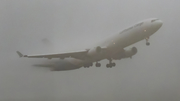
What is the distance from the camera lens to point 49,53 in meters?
8.16

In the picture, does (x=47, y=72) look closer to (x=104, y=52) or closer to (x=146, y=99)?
(x=104, y=52)

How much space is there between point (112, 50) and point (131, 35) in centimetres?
106

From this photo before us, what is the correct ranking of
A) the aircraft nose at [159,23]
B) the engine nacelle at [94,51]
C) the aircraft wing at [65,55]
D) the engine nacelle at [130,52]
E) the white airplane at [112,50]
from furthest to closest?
the engine nacelle at [130,52], the aircraft wing at [65,55], the engine nacelle at [94,51], the white airplane at [112,50], the aircraft nose at [159,23]

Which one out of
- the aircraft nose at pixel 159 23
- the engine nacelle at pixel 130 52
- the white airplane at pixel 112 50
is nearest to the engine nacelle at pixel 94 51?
the white airplane at pixel 112 50

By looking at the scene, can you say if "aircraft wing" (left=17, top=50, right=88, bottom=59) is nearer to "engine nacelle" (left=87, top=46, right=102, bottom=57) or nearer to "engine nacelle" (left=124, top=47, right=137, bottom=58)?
"engine nacelle" (left=87, top=46, right=102, bottom=57)

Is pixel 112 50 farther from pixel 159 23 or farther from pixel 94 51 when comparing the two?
pixel 159 23

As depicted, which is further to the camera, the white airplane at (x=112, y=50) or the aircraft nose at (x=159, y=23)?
the white airplane at (x=112, y=50)

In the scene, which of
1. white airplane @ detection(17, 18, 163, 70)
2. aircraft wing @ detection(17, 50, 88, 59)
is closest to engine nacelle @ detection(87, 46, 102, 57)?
white airplane @ detection(17, 18, 163, 70)

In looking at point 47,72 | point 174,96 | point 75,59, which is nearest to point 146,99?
point 174,96

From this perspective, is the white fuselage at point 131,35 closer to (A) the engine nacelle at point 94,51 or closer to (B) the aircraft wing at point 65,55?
(A) the engine nacelle at point 94,51

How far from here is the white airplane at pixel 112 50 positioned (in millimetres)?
7489

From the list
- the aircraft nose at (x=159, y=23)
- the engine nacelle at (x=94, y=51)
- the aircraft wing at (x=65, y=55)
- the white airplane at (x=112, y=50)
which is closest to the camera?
the aircraft nose at (x=159, y=23)

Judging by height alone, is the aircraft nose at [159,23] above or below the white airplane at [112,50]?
above

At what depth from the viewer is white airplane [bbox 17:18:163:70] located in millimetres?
7489
